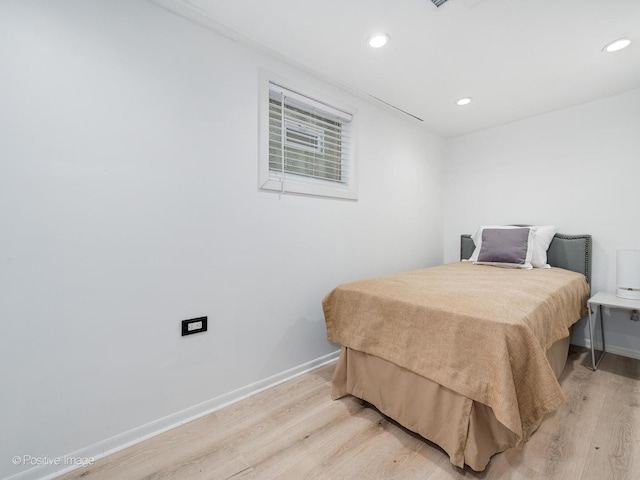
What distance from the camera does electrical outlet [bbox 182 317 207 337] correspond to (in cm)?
159

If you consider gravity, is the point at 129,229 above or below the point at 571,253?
above

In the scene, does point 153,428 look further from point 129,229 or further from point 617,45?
point 617,45

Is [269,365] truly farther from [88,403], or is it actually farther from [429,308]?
[429,308]

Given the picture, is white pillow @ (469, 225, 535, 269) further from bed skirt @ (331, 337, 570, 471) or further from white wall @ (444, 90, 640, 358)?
bed skirt @ (331, 337, 570, 471)

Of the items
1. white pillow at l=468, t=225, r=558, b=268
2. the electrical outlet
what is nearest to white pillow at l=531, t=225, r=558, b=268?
white pillow at l=468, t=225, r=558, b=268

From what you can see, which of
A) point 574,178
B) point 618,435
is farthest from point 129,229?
point 574,178

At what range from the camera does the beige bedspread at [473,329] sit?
113 cm

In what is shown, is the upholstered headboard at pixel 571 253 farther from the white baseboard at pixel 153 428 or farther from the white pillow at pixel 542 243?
the white baseboard at pixel 153 428

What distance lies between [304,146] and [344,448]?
1964 millimetres

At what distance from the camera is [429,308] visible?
1394 millimetres

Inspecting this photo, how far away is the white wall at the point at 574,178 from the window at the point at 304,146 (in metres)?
1.86

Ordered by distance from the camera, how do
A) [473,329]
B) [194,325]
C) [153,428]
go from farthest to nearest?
[194,325]
[153,428]
[473,329]

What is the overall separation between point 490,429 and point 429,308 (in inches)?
22.5

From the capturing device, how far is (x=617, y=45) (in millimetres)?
1811
